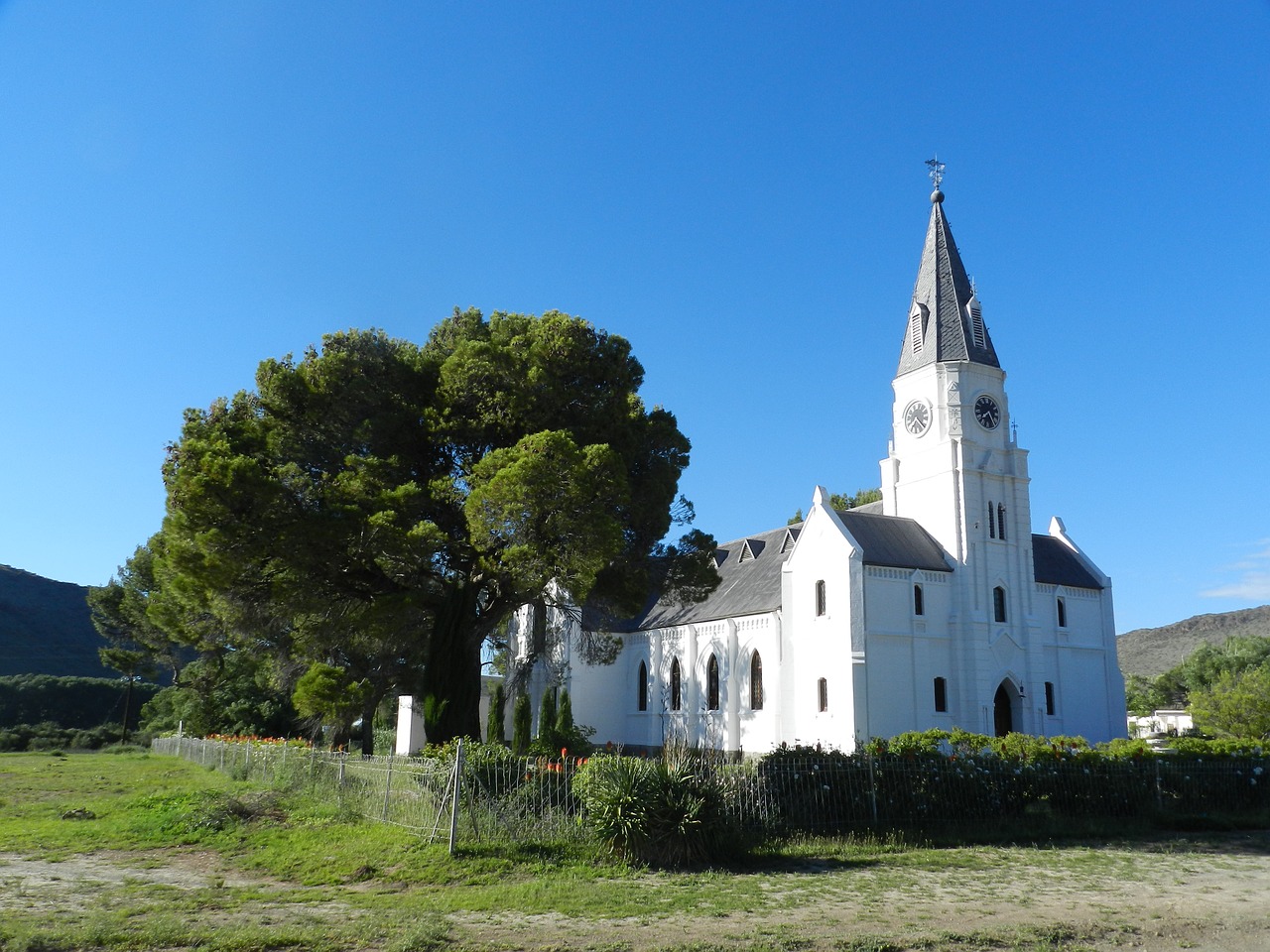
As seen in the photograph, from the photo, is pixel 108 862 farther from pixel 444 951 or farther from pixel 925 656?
pixel 925 656

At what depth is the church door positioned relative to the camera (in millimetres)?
34656

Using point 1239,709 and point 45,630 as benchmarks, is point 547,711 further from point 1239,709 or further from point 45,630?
point 45,630

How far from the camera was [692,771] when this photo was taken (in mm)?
14242

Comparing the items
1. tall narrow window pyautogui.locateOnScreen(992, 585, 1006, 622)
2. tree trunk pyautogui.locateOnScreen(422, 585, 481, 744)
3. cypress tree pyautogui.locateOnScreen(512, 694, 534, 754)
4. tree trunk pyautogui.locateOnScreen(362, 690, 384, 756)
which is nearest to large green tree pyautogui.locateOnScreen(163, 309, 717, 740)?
tree trunk pyautogui.locateOnScreen(422, 585, 481, 744)

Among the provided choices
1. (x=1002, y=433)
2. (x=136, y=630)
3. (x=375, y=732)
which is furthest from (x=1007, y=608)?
(x=136, y=630)

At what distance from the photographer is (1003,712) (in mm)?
34812

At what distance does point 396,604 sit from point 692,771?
9520 millimetres

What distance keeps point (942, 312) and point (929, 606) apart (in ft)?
39.7

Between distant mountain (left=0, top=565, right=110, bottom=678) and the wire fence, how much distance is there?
252 ft

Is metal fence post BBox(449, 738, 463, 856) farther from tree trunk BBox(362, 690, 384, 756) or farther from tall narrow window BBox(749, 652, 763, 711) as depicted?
tall narrow window BBox(749, 652, 763, 711)

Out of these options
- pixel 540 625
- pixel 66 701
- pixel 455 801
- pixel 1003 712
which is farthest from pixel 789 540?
pixel 66 701

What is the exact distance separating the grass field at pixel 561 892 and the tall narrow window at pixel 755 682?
21.4 meters

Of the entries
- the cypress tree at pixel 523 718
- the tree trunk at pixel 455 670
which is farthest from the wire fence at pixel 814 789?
the cypress tree at pixel 523 718

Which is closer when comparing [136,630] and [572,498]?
[572,498]
